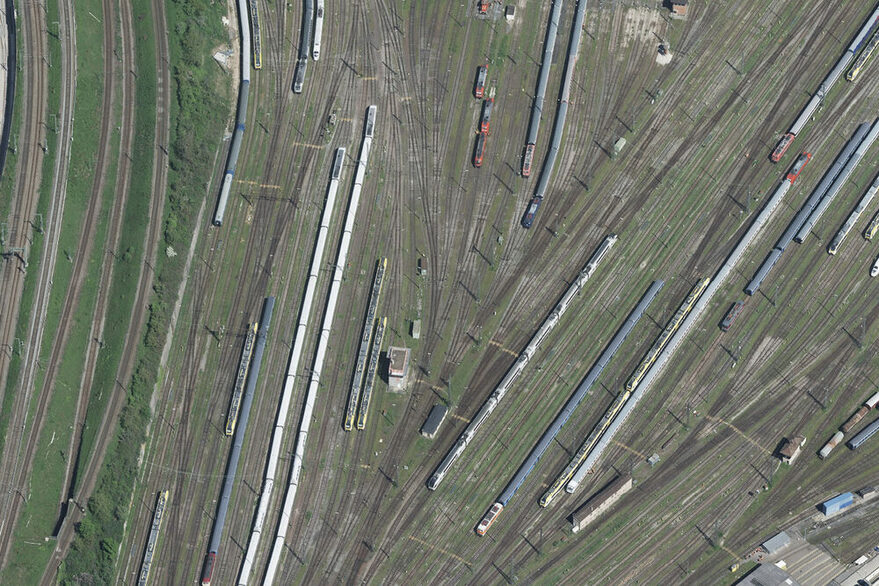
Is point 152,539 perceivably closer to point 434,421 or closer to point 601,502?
point 434,421

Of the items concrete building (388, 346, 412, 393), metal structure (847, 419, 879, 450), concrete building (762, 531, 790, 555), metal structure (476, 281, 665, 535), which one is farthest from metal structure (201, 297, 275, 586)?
metal structure (847, 419, 879, 450)

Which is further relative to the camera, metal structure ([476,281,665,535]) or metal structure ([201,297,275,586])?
metal structure ([476,281,665,535])

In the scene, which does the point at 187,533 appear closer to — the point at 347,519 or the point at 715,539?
the point at 347,519

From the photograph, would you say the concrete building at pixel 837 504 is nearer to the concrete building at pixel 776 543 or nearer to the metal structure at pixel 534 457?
the concrete building at pixel 776 543

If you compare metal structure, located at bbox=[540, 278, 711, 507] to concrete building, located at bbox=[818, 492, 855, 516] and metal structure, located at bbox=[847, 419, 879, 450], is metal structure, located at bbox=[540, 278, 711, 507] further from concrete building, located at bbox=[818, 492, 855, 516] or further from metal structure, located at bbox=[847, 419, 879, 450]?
metal structure, located at bbox=[847, 419, 879, 450]

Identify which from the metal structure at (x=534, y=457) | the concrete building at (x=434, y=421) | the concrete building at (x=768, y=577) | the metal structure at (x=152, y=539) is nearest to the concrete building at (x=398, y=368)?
the concrete building at (x=434, y=421)
